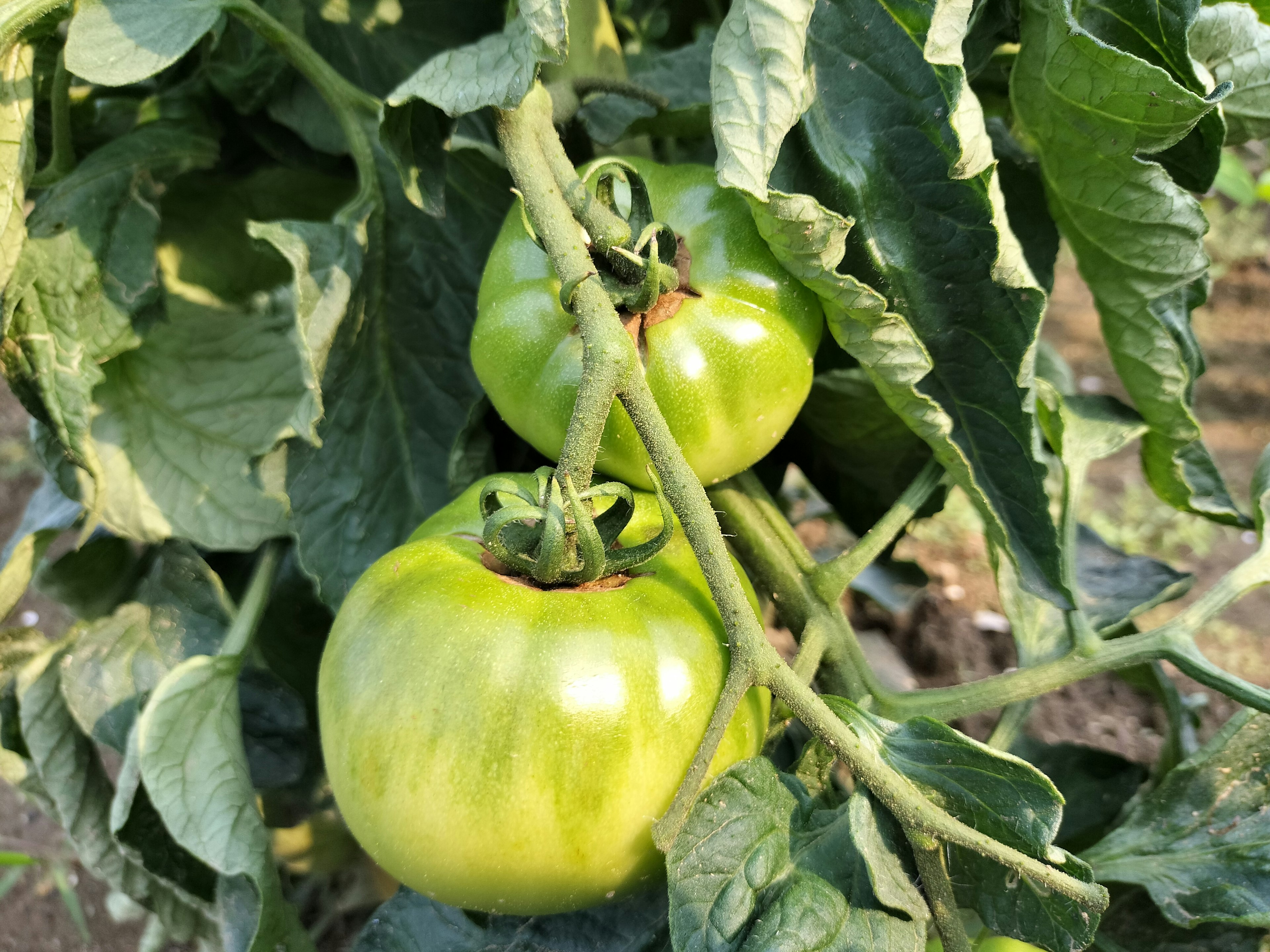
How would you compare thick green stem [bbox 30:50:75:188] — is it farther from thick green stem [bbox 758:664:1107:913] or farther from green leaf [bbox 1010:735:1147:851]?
green leaf [bbox 1010:735:1147:851]

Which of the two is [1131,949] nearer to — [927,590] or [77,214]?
[927,590]

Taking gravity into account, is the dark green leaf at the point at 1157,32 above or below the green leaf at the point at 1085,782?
above

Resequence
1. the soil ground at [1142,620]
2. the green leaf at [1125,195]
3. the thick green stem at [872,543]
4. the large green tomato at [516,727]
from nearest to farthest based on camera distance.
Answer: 1. the large green tomato at [516,727]
2. the green leaf at [1125,195]
3. the thick green stem at [872,543]
4. the soil ground at [1142,620]

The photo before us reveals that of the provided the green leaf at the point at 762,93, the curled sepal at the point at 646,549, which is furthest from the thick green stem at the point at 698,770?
the green leaf at the point at 762,93

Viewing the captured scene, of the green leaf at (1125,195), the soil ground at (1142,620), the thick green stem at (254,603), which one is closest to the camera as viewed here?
the green leaf at (1125,195)

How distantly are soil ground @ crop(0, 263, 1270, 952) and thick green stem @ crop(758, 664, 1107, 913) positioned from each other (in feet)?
1.86

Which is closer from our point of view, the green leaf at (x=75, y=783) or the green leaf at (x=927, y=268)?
the green leaf at (x=927, y=268)

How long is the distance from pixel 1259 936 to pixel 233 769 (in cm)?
102

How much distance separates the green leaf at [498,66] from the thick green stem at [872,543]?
483mm

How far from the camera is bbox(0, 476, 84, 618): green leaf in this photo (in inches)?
45.3

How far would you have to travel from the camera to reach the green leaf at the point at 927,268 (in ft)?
2.71

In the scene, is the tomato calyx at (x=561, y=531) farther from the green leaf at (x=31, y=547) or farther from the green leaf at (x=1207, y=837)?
the green leaf at (x=31, y=547)

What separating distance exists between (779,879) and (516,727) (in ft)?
0.76

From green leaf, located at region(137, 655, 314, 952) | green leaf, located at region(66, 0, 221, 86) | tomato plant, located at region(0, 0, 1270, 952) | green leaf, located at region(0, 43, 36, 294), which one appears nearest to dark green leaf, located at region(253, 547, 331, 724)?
tomato plant, located at region(0, 0, 1270, 952)
